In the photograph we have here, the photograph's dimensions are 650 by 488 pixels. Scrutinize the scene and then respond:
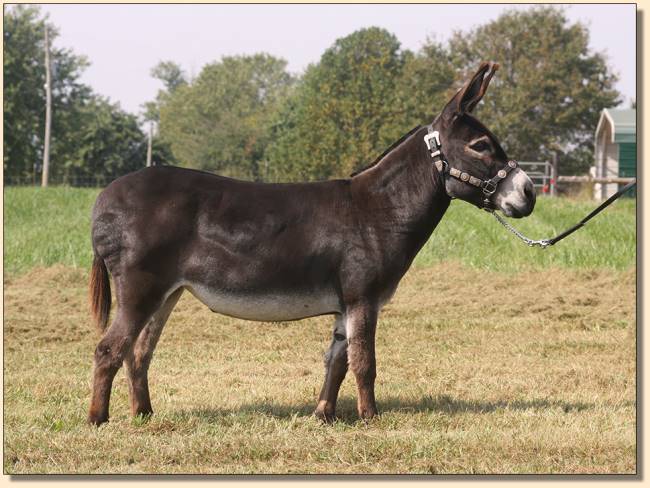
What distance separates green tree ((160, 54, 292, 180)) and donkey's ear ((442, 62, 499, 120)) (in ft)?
186

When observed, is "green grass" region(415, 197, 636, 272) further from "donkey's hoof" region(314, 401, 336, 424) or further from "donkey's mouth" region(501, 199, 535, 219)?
"donkey's hoof" region(314, 401, 336, 424)

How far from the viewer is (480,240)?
1948 centimetres

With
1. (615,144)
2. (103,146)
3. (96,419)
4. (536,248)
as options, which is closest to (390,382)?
(96,419)

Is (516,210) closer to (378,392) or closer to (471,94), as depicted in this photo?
(471,94)

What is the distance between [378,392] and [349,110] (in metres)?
38.3

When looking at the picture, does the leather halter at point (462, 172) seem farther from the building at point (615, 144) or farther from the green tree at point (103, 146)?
the green tree at point (103, 146)

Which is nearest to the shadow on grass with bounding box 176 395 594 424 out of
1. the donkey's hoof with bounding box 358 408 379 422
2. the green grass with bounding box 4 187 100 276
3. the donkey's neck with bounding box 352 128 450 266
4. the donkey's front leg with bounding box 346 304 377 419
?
the donkey's hoof with bounding box 358 408 379 422

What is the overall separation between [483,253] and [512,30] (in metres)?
31.2

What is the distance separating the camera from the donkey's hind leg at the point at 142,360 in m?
6.75

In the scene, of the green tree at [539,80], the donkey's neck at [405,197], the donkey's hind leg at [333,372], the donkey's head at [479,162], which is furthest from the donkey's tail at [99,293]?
the green tree at [539,80]

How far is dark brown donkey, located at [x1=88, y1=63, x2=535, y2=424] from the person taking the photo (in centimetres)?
635

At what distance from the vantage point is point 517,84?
45.8 metres

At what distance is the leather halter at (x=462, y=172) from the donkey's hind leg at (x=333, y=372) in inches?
57.2

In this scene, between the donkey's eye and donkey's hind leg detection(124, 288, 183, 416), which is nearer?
the donkey's eye
